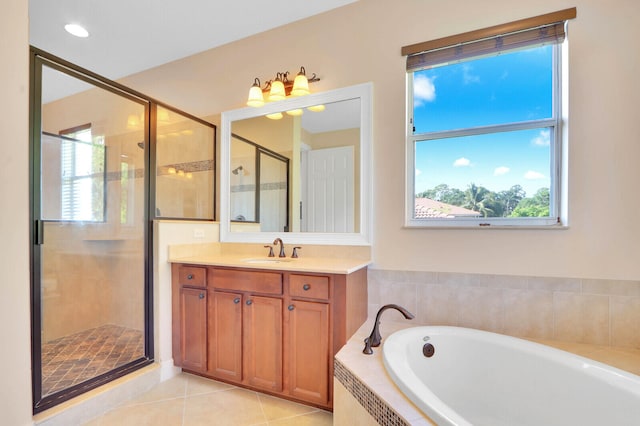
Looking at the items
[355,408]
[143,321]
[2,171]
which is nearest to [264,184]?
[143,321]

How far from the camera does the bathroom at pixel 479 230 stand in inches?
55.6

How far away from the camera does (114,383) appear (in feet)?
6.15

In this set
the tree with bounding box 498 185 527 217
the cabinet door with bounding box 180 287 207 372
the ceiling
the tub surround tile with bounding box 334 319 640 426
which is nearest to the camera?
the tub surround tile with bounding box 334 319 640 426

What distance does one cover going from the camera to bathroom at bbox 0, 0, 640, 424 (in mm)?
1411

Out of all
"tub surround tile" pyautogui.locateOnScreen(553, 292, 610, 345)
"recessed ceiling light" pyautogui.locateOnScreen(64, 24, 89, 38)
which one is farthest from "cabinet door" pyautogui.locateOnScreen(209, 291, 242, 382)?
"recessed ceiling light" pyautogui.locateOnScreen(64, 24, 89, 38)

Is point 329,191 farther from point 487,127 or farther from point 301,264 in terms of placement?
point 487,127

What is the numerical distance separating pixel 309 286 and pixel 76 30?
2.91 m

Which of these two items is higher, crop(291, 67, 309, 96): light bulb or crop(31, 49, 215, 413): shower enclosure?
Answer: crop(291, 67, 309, 96): light bulb

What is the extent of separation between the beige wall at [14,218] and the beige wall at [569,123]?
148 centimetres

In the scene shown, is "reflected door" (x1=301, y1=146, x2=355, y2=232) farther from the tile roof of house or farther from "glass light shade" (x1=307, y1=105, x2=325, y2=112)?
the tile roof of house

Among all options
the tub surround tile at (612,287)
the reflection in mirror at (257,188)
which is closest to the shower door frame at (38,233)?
the reflection in mirror at (257,188)

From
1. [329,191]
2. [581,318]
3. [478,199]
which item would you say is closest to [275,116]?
[329,191]

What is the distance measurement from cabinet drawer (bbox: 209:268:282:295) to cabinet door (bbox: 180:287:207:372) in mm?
165

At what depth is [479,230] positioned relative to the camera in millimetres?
1861
